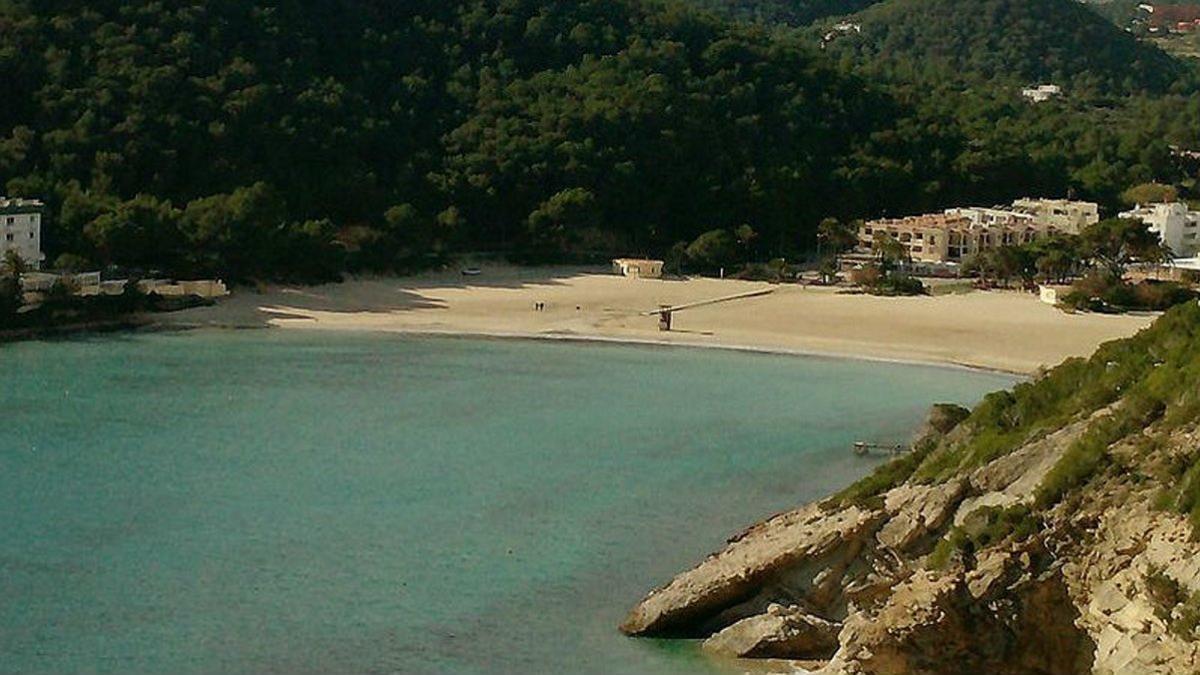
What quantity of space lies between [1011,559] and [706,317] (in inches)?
1248

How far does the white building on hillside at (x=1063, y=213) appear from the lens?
199 feet

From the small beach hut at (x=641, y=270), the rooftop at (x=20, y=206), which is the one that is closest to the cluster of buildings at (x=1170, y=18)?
the small beach hut at (x=641, y=270)

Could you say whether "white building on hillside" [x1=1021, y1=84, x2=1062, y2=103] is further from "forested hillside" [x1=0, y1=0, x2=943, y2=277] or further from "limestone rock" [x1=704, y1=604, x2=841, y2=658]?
"limestone rock" [x1=704, y1=604, x2=841, y2=658]

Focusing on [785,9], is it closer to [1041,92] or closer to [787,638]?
[1041,92]

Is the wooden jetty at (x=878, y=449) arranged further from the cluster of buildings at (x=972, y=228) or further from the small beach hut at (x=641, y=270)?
the cluster of buildings at (x=972, y=228)

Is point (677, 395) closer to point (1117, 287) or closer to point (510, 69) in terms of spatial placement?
point (1117, 287)

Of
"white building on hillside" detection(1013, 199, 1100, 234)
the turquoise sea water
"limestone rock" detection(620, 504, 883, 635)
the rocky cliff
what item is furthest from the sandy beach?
"limestone rock" detection(620, 504, 883, 635)

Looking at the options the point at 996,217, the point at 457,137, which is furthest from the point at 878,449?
the point at 996,217

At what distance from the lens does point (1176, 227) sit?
198 ft

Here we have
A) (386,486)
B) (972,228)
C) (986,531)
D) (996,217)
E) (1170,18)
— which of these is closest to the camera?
(986,531)

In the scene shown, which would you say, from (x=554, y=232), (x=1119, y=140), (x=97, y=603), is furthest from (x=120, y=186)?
(x=1119, y=140)

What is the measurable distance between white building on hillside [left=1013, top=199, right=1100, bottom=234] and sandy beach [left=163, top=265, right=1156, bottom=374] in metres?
9.87

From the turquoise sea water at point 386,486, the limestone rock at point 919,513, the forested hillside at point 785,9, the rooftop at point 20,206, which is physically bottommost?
the turquoise sea water at point 386,486

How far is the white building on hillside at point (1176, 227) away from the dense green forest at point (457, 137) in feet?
24.3
